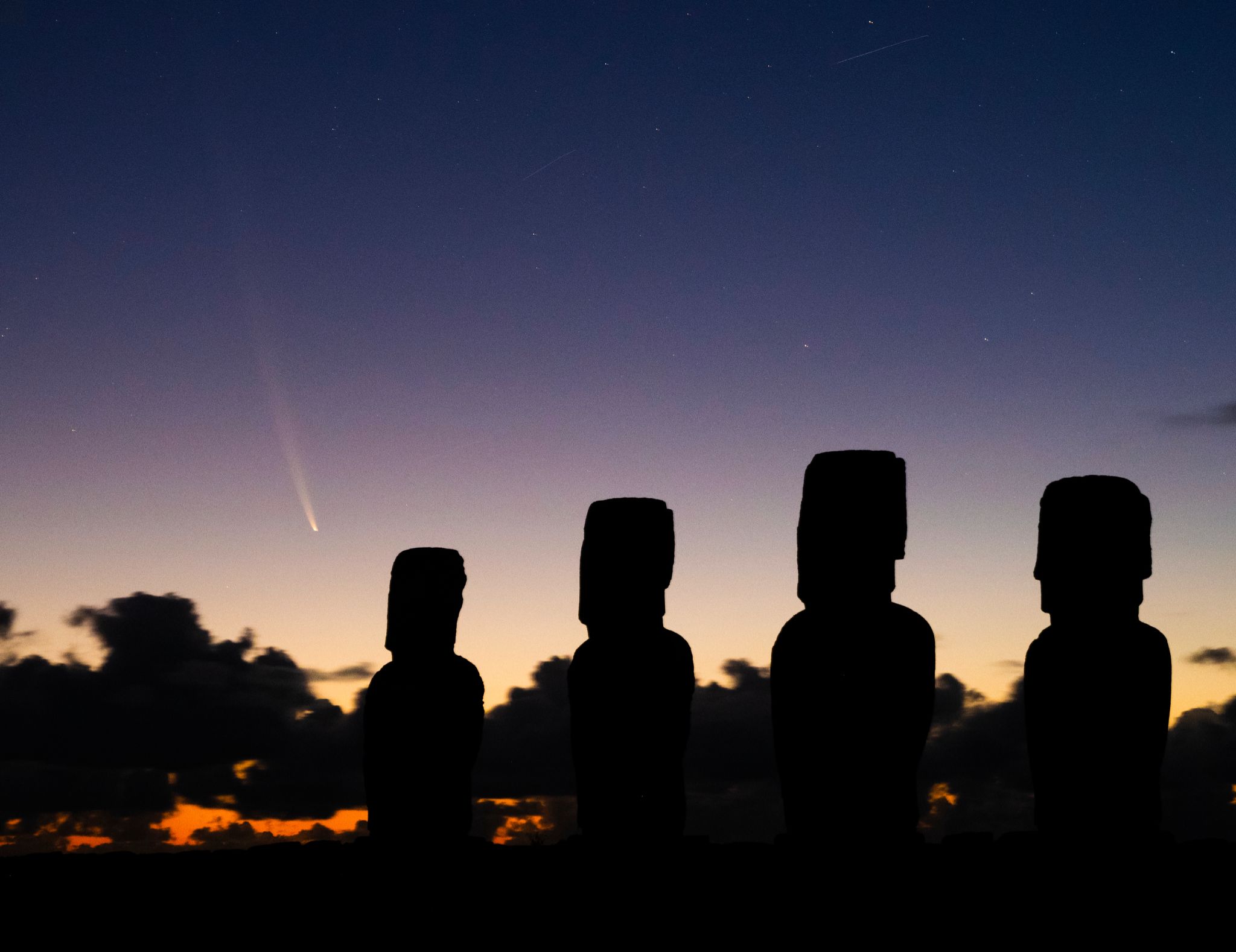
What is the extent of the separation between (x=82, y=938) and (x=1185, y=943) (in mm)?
7373

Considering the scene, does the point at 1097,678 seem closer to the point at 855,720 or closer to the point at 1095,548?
the point at 1095,548

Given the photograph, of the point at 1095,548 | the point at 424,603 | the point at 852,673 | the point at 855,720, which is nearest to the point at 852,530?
the point at 852,673

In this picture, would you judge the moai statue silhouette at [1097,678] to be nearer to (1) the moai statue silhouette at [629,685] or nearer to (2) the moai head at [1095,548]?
(2) the moai head at [1095,548]

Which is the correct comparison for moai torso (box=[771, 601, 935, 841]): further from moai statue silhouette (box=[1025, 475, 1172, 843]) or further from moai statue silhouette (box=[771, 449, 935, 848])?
moai statue silhouette (box=[1025, 475, 1172, 843])

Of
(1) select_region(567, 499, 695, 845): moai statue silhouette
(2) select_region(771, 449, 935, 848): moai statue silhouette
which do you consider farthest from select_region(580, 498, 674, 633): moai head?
(2) select_region(771, 449, 935, 848): moai statue silhouette

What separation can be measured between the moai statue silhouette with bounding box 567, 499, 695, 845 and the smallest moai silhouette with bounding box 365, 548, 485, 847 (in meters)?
1.21

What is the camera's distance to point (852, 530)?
966cm

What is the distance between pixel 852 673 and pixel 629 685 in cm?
180

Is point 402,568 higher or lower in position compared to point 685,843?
higher

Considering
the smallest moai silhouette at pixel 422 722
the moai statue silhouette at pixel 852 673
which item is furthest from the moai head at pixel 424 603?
the moai statue silhouette at pixel 852 673

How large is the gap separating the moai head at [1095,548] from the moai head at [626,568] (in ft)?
9.61

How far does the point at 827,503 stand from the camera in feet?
32.0

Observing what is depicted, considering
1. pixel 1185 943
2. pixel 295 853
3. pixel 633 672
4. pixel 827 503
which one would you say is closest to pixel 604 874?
pixel 633 672

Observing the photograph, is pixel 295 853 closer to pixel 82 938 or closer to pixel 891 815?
pixel 82 938
